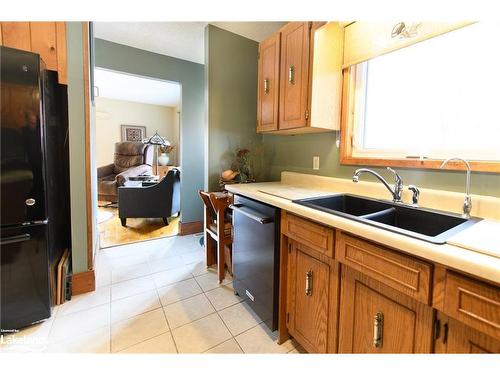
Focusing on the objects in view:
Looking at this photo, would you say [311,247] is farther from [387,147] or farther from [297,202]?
[387,147]

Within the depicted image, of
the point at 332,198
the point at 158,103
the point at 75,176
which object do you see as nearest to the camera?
the point at 332,198

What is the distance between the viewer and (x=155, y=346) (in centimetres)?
133

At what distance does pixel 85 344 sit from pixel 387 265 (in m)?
1.64

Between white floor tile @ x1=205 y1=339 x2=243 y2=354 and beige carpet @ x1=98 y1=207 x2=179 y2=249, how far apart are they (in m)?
2.06

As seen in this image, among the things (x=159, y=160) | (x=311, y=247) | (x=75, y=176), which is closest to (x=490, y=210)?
(x=311, y=247)

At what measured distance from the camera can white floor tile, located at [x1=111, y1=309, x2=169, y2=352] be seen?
1.36 meters

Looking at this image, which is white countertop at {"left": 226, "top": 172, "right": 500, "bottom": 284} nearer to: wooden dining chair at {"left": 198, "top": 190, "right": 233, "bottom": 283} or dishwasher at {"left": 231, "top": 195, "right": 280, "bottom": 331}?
dishwasher at {"left": 231, "top": 195, "right": 280, "bottom": 331}

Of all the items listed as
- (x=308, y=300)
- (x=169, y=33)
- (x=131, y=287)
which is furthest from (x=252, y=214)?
(x=169, y=33)

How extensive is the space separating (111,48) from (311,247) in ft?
9.88

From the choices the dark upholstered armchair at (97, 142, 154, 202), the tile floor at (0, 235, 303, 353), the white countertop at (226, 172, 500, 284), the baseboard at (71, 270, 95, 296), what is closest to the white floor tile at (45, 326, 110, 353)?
the tile floor at (0, 235, 303, 353)

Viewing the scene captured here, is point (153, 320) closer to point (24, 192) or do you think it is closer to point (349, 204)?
point (24, 192)

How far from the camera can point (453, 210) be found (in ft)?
3.71

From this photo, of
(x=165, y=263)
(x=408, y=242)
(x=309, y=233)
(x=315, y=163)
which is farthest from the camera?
(x=165, y=263)
